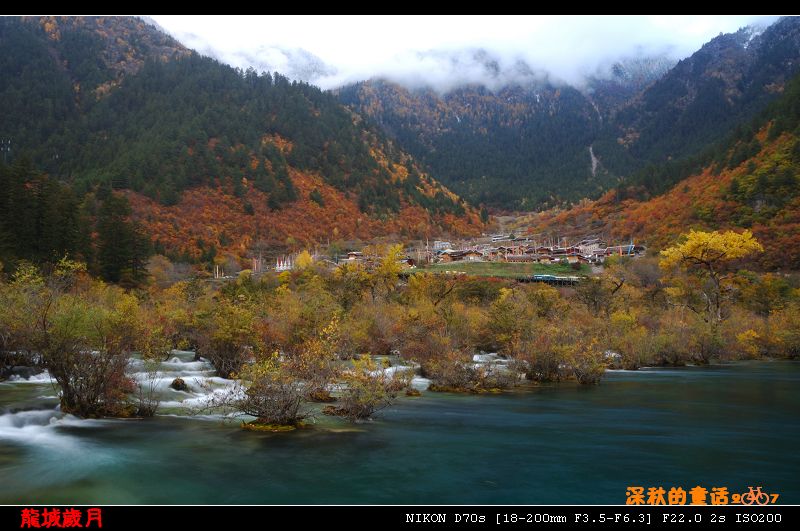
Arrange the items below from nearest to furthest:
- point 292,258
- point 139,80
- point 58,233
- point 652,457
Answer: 1. point 652,457
2. point 58,233
3. point 292,258
4. point 139,80

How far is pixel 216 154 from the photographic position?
138 meters

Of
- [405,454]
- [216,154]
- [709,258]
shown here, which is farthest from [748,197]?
[216,154]

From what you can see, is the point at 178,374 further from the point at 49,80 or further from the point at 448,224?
the point at 49,80

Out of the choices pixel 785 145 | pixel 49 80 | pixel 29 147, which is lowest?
pixel 785 145

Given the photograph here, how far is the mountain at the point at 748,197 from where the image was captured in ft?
267

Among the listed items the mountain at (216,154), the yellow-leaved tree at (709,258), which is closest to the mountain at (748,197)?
the yellow-leaved tree at (709,258)

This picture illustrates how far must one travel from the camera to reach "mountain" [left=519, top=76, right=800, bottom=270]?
3204 inches

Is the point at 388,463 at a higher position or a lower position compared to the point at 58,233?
lower

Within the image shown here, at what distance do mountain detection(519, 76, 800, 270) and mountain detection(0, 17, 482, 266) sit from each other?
64.7m

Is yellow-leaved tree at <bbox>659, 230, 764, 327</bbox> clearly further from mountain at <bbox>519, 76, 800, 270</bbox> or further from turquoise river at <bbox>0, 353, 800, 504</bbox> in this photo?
turquoise river at <bbox>0, 353, 800, 504</bbox>

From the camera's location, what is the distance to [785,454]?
49.4 ft

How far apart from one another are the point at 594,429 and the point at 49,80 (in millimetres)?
217002

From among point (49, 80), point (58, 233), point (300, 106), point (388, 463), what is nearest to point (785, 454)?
point (388, 463)

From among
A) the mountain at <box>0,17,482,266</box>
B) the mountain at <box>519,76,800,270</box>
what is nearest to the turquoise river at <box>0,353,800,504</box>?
the mountain at <box>519,76,800,270</box>
